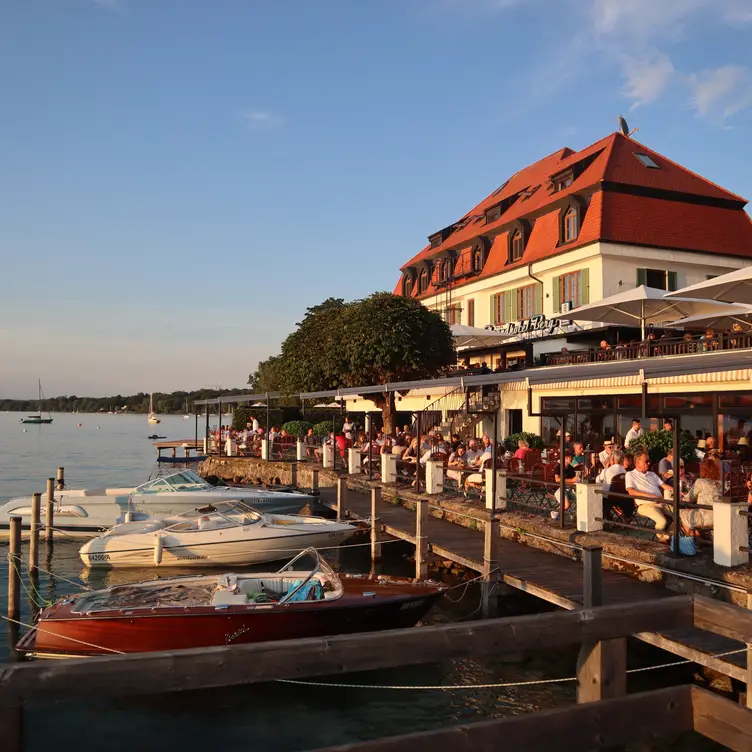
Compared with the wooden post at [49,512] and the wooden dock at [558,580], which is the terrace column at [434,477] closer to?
the wooden dock at [558,580]

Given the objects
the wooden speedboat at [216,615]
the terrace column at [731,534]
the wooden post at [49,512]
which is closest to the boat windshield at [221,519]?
the wooden post at [49,512]

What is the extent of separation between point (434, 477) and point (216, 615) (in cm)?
851

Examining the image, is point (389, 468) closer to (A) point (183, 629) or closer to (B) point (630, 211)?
(A) point (183, 629)

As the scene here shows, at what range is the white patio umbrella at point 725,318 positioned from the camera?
65.8 feet

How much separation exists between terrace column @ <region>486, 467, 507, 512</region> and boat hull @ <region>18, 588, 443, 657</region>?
16.1ft

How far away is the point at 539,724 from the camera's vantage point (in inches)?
116

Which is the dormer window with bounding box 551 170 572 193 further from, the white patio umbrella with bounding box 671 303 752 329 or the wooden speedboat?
the wooden speedboat

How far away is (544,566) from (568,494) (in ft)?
12.3

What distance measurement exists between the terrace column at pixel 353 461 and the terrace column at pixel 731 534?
1506cm

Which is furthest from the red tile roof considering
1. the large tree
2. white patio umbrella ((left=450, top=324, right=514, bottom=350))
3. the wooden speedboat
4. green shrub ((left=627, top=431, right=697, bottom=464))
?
the wooden speedboat

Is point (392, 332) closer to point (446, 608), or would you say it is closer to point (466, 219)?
point (446, 608)

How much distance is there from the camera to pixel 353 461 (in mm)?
23516

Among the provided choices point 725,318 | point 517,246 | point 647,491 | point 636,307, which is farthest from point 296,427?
point 647,491

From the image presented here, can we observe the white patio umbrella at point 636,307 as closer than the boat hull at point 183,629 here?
No
